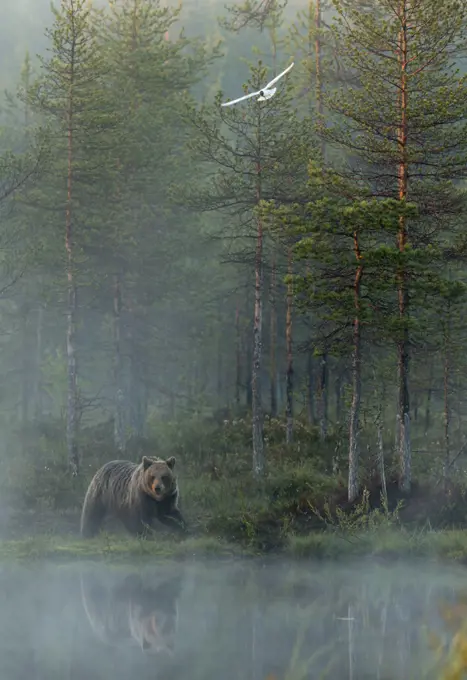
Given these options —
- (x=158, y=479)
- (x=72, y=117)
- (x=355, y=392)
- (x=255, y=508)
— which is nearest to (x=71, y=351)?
(x=72, y=117)

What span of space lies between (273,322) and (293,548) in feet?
68.2

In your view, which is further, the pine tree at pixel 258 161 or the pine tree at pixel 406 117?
the pine tree at pixel 258 161

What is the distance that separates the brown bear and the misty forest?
1.31 ft

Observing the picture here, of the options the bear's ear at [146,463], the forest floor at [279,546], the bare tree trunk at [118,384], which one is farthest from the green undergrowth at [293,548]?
the bare tree trunk at [118,384]

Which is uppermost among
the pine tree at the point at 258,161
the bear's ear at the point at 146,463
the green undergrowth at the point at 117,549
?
the pine tree at the point at 258,161


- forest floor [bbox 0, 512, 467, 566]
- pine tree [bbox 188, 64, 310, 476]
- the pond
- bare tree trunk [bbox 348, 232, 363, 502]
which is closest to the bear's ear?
forest floor [bbox 0, 512, 467, 566]

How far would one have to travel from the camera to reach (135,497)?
19828 mm

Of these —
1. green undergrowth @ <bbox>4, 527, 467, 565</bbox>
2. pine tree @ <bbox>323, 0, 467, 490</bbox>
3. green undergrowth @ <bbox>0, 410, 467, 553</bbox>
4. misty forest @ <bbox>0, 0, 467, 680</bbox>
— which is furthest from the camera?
pine tree @ <bbox>323, 0, 467, 490</bbox>

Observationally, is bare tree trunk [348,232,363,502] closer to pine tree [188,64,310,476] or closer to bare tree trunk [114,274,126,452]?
pine tree [188,64,310,476]

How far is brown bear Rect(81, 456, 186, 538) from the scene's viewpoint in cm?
1950

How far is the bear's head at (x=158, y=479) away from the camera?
1931cm

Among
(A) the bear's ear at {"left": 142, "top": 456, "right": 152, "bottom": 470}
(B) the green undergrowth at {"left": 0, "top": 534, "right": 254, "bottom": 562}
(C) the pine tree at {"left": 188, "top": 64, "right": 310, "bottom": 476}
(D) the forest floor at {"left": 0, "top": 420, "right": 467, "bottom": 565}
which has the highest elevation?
(C) the pine tree at {"left": 188, "top": 64, "right": 310, "bottom": 476}

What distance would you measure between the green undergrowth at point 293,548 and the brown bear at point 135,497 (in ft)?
2.01

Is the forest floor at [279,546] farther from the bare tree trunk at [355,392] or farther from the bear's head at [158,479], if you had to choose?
the bare tree trunk at [355,392]
